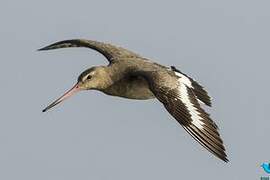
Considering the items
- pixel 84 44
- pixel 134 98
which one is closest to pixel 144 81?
pixel 134 98

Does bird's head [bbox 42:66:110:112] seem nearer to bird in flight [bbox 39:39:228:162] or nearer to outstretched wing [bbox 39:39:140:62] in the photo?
bird in flight [bbox 39:39:228:162]

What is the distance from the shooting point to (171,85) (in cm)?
1517

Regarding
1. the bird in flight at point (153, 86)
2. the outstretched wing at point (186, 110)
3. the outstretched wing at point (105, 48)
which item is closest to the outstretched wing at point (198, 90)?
the bird in flight at point (153, 86)

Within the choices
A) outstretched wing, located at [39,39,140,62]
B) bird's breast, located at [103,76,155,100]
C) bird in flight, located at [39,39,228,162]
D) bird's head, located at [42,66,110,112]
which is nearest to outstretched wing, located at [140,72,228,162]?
bird in flight, located at [39,39,228,162]

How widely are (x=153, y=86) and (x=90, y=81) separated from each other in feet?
6.46

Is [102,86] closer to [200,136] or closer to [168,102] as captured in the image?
[168,102]

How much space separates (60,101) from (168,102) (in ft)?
8.99

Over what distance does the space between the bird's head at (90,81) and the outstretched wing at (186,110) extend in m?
1.09

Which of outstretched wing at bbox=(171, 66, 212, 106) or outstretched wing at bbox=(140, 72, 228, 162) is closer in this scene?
outstretched wing at bbox=(140, 72, 228, 162)

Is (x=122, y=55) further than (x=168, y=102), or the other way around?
(x=122, y=55)

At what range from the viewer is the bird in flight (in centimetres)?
1382

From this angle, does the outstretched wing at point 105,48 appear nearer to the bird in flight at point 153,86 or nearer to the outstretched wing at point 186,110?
the bird in flight at point 153,86

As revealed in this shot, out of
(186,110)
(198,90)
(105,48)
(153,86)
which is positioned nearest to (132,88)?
(198,90)

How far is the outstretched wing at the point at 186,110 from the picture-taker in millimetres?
13492
